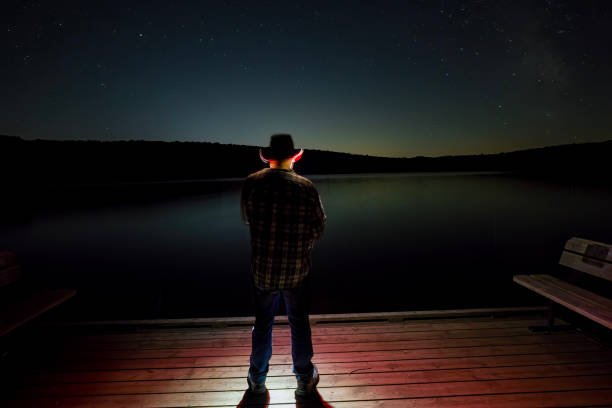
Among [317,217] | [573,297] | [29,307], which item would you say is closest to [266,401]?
[317,217]

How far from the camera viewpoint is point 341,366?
8.82 feet

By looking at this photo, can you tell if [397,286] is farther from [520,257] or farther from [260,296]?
[260,296]

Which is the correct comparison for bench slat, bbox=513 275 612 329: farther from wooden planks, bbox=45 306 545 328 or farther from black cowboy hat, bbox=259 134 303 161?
black cowboy hat, bbox=259 134 303 161

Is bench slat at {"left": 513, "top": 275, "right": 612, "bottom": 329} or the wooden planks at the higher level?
bench slat at {"left": 513, "top": 275, "right": 612, "bottom": 329}

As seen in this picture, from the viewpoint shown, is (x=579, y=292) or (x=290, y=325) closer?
(x=290, y=325)

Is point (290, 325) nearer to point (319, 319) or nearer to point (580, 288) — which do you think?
point (319, 319)

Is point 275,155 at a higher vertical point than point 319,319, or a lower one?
higher

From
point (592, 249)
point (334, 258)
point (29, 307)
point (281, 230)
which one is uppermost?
point (281, 230)

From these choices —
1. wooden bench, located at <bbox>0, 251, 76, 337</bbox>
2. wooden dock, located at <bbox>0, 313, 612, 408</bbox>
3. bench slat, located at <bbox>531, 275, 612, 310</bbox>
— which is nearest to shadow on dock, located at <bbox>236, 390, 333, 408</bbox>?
wooden dock, located at <bbox>0, 313, 612, 408</bbox>

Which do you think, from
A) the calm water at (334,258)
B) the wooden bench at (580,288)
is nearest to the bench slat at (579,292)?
the wooden bench at (580,288)

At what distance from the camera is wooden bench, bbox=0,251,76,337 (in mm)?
2617

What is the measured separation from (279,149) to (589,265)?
324cm

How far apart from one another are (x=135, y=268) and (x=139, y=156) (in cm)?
6004

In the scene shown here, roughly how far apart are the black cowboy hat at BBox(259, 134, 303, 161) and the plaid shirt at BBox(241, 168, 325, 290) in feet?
0.35
